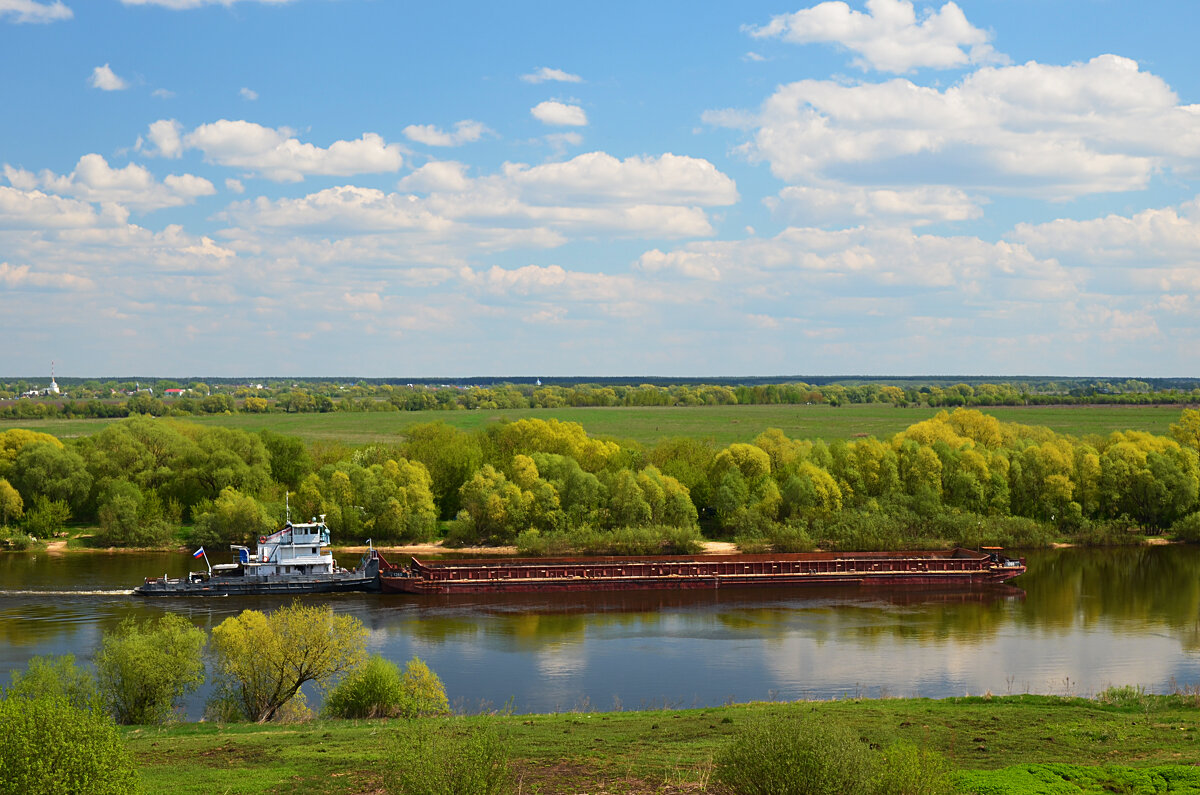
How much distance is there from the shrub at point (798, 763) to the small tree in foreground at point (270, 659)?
61.7 ft

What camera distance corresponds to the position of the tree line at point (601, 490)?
7494cm

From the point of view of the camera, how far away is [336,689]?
33.5m

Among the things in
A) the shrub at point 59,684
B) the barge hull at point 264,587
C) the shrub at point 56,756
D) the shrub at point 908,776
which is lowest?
the barge hull at point 264,587

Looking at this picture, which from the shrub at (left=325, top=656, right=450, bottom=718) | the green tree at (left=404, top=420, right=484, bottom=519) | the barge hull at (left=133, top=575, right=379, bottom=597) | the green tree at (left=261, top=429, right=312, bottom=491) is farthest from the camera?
the green tree at (left=261, top=429, right=312, bottom=491)

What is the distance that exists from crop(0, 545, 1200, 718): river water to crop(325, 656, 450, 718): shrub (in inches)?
148

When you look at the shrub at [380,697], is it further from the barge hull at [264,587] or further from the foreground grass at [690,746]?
the barge hull at [264,587]

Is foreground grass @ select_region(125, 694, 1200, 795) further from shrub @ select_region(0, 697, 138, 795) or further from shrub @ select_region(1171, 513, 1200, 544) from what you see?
shrub @ select_region(1171, 513, 1200, 544)

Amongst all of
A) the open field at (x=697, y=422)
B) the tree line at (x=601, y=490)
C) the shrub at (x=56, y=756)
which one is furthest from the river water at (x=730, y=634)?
the open field at (x=697, y=422)

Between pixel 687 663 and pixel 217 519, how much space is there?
4297 cm

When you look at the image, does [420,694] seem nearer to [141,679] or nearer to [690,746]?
[141,679]

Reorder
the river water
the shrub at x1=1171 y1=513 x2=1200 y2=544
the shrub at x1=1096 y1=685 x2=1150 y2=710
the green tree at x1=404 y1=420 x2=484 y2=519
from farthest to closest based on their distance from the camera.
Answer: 1. the green tree at x1=404 y1=420 x2=484 y2=519
2. the shrub at x1=1171 y1=513 x2=1200 y2=544
3. the river water
4. the shrub at x1=1096 y1=685 x2=1150 y2=710

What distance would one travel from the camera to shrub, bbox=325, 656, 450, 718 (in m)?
32.7

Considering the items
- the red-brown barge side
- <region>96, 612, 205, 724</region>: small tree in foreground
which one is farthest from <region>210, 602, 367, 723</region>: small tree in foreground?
the red-brown barge side

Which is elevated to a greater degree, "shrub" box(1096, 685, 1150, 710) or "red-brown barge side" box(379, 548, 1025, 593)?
"shrub" box(1096, 685, 1150, 710)
